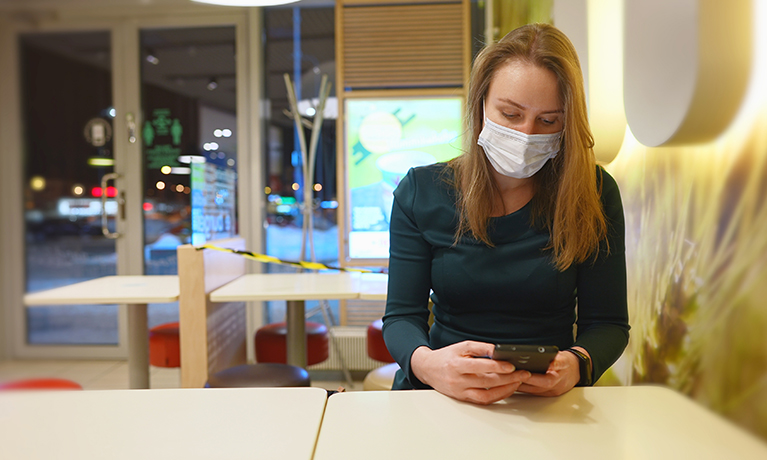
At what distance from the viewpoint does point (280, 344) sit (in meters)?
2.25

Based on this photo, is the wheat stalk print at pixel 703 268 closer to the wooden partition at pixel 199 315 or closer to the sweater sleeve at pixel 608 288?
the sweater sleeve at pixel 608 288

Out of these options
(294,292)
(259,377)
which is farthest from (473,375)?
(294,292)

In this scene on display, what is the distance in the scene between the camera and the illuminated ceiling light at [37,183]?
0.33 metres

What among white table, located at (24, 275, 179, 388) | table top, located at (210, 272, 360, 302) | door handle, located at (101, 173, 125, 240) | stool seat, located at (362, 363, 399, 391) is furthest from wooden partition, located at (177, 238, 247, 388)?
door handle, located at (101, 173, 125, 240)

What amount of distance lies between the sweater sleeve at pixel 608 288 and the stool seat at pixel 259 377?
0.95 m

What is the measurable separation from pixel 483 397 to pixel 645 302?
667 millimetres

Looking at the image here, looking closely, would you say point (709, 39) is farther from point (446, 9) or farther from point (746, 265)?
point (446, 9)

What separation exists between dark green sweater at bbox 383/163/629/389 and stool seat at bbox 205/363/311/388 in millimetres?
698

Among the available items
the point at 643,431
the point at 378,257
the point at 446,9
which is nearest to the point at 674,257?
the point at 643,431

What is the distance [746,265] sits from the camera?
69 cm

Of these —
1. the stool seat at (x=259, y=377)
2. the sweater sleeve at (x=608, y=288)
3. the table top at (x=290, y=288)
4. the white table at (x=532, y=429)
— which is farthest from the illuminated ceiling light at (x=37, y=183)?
the table top at (x=290, y=288)

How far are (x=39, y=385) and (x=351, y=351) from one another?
9.72 ft

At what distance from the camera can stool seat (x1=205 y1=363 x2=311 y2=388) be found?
1475 millimetres

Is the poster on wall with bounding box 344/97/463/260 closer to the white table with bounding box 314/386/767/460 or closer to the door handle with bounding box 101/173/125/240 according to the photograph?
the white table with bounding box 314/386/767/460
